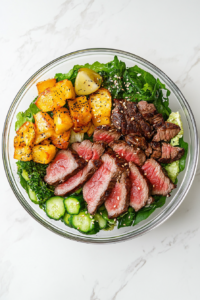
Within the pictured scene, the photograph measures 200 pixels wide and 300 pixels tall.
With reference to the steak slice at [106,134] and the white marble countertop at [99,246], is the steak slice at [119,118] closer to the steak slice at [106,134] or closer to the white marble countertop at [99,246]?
the steak slice at [106,134]

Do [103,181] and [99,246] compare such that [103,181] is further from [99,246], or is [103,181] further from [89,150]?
[99,246]

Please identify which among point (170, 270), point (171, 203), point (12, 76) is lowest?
point (170, 270)

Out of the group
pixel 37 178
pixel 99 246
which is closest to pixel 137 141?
pixel 37 178

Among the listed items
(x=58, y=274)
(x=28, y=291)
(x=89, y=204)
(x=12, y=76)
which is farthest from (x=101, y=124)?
(x=28, y=291)

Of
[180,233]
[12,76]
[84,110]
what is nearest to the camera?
[84,110]

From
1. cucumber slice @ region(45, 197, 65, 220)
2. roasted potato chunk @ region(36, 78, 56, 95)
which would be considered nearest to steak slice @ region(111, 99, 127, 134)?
roasted potato chunk @ region(36, 78, 56, 95)
